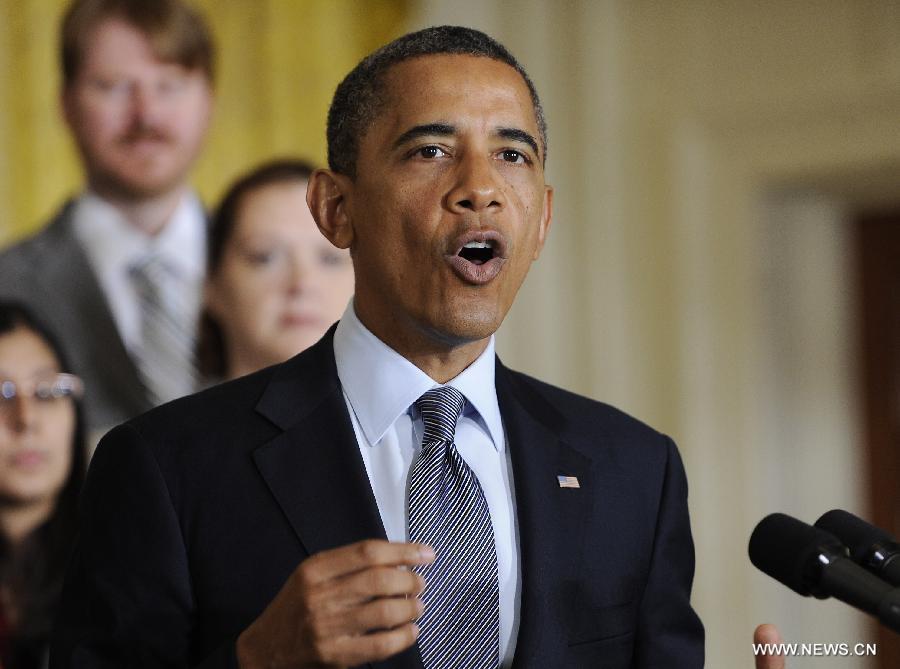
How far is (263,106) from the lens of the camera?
3.74 m

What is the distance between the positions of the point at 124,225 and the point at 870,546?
247cm

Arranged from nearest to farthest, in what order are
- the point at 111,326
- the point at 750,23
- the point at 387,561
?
the point at 387,561 → the point at 111,326 → the point at 750,23

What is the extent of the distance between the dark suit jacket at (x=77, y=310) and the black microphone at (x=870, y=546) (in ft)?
7.35

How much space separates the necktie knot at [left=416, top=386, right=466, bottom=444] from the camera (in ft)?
5.57

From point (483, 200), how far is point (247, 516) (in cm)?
49

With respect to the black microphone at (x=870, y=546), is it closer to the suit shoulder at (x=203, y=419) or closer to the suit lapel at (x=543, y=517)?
the suit lapel at (x=543, y=517)

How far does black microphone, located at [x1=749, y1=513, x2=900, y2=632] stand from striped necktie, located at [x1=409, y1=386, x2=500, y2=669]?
0.36 meters

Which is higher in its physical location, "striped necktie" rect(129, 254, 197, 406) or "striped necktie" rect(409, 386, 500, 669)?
"striped necktie" rect(129, 254, 197, 406)

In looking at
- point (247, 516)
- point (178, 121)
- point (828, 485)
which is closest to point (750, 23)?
point (828, 485)

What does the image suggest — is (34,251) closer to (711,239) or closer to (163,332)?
(163,332)

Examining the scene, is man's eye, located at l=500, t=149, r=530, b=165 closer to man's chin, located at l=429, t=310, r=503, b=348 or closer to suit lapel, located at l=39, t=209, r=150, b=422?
man's chin, located at l=429, t=310, r=503, b=348

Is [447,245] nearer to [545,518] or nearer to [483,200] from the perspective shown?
[483,200]

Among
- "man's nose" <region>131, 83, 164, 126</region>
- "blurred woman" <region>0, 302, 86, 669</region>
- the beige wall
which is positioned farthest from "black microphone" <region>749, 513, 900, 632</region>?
the beige wall

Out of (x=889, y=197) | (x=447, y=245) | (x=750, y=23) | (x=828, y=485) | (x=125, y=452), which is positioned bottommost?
(x=828, y=485)
